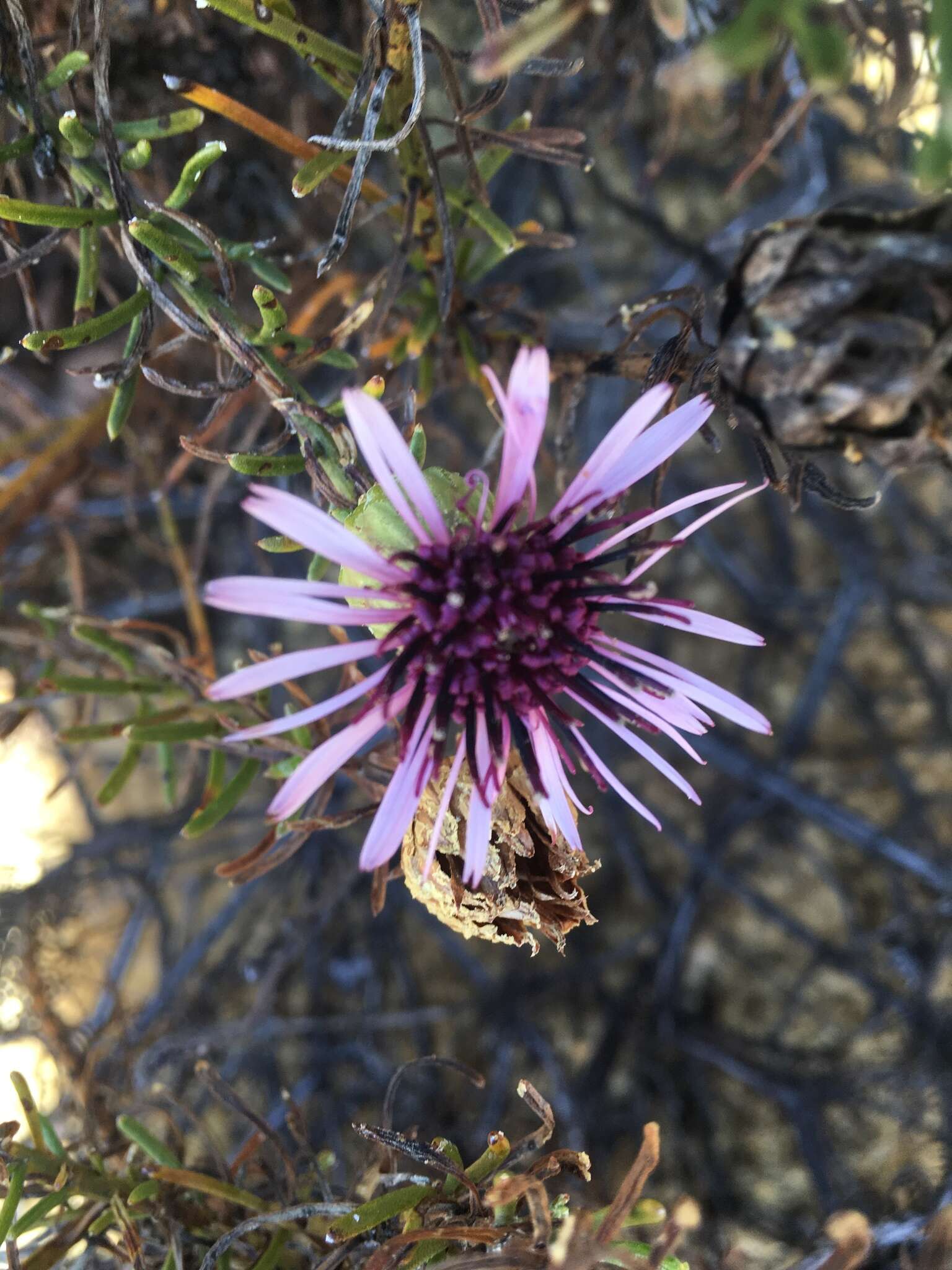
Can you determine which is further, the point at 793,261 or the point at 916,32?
the point at 916,32

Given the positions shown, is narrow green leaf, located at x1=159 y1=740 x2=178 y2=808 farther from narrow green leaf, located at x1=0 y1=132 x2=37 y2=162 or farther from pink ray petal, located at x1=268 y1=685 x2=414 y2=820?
narrow green leaf, located at x1=0 y1=132 x2=37 y2=162

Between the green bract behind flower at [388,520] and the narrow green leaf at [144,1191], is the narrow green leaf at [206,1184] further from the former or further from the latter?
the green bract behind flower at [388,520]

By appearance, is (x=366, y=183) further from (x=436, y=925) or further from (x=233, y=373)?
(x=436, y=925)

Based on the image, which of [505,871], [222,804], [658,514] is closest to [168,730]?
[222,804]

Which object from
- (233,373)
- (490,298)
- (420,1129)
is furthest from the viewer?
(420,1129)

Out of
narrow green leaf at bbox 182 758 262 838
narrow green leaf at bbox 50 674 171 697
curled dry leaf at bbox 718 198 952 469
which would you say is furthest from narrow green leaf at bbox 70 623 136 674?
curled dry leaf at bbox 718 198 952 469

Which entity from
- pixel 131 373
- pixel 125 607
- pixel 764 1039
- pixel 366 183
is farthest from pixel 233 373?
pixel 764 1039

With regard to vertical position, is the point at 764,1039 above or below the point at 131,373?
below
